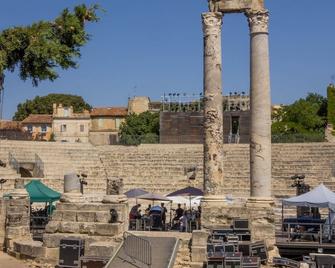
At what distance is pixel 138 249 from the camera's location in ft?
49.2

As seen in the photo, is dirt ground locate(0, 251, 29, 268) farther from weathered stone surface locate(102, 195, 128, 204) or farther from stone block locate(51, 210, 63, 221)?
weathered stone surface locate(102, 195, 128, 204)

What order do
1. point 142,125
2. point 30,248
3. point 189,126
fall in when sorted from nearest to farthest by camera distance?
point 30,248 < point 189,126 < point 142,125

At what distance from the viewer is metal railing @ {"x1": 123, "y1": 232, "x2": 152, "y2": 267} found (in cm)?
1412

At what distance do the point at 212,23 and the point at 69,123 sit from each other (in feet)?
226

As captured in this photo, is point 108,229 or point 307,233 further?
point 307,233

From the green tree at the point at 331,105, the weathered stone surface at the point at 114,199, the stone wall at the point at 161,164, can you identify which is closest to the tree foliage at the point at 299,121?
the green tree at the point at 331,105

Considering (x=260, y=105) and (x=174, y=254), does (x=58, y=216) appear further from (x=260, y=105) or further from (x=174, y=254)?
(x=260, y=105)

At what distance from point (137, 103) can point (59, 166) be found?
5069 cm

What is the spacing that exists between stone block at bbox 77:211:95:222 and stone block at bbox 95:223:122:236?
340mm

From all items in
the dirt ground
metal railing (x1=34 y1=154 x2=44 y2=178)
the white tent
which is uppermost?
metal railing (x1=34 y1=154 x2=44 y2=178)

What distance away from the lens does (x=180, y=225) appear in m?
21.0

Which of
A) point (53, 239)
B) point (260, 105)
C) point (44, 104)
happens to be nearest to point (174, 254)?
point (53, 239)

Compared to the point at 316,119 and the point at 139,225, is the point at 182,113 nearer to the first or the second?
the point at 316,119

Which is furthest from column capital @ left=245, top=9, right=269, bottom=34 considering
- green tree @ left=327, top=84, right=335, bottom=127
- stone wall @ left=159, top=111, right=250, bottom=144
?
green tree @ left=327, top=84, right=335, bottom=127
